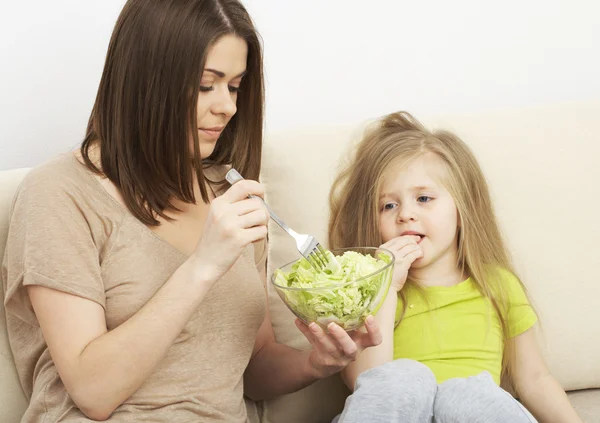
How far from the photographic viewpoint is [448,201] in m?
1.81

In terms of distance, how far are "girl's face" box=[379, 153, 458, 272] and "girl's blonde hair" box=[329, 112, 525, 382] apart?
0.06 feet

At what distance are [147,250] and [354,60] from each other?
0.95 meters

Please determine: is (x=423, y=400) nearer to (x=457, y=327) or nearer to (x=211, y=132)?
(x=457, y=327)

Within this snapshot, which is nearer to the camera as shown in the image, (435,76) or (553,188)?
(553,188)

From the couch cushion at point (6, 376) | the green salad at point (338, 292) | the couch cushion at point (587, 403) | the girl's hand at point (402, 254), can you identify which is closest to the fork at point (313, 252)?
the green salad at point (338, 292)

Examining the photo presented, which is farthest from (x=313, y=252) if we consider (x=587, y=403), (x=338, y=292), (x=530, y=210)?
(x=587, y=403)

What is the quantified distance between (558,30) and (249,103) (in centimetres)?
107

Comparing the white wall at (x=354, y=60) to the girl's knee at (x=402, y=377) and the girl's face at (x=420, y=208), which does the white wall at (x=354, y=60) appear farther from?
the girl's knee at (x=402, y=377)

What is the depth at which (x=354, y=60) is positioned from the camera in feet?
7.24

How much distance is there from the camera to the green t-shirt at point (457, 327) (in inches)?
69.4

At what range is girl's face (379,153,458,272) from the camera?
5.82 ft

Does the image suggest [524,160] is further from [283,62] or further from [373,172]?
[283,62]

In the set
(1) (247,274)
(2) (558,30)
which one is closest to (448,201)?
(1) (247,274)

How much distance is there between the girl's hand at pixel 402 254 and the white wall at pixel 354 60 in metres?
0.57
